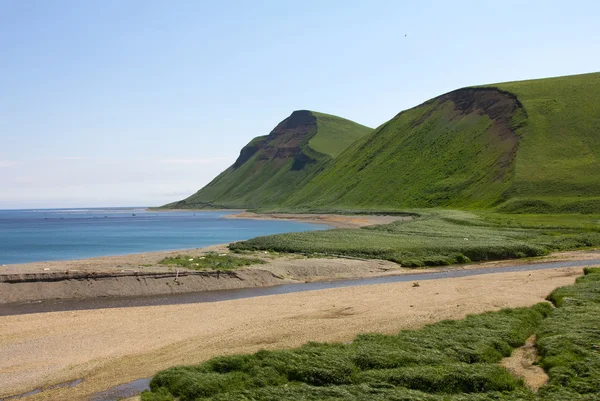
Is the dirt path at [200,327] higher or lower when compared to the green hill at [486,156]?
lower

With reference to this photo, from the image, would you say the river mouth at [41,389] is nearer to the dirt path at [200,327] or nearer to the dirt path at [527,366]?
the dirt path at [200,327]

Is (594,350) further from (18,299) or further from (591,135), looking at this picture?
(591,135)

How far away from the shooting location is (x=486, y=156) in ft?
438

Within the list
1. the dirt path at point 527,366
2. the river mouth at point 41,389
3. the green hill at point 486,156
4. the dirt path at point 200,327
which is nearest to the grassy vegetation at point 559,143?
the green hill at point 486,156

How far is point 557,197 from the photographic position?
9719 centimetres

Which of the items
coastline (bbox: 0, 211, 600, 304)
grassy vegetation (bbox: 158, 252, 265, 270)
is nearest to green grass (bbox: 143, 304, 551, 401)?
coastline (bbox: 0, 211, 600, 304)

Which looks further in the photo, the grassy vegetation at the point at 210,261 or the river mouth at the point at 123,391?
the grassy vegetation at the point at 210,261

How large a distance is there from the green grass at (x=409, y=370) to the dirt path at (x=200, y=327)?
2.30m

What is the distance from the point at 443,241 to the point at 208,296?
29.5 m

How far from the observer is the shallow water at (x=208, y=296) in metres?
32.3

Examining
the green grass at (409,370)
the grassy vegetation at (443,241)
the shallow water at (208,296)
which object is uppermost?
the grassy vegetation at (443,241)

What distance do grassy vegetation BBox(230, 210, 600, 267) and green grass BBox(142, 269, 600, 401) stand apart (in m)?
27.4

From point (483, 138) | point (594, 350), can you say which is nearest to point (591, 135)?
point (483, 138)

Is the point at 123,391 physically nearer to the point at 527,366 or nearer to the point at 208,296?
the point at 527,366
